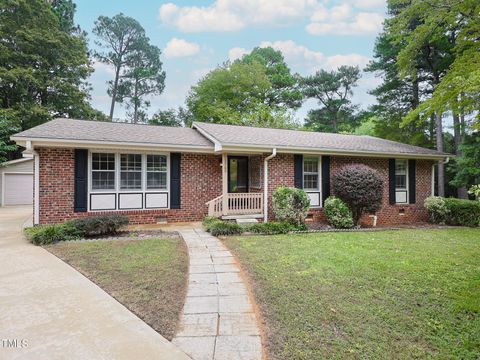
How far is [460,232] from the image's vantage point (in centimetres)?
885

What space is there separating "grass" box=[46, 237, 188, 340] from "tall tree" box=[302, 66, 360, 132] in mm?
26028

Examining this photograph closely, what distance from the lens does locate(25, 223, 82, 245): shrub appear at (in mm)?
6512

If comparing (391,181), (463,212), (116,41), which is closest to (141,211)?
(391,181)

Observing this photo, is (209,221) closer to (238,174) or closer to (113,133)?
(238,174)

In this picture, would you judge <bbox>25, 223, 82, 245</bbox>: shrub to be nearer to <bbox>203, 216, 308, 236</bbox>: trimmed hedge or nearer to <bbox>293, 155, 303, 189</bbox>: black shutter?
<bbox>203, 216, 308, 236</bbox>: trimmed hedge

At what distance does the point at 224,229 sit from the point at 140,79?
26052mm

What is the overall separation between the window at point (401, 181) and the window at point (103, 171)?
11053 millimetres

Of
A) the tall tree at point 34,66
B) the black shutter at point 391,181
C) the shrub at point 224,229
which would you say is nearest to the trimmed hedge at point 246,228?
the shrub at point 224,229

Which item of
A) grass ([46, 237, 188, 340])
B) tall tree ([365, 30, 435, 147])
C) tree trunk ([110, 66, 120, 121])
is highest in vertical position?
tree trunk ([110, 66, 120, 121])

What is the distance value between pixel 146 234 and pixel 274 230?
3.72m

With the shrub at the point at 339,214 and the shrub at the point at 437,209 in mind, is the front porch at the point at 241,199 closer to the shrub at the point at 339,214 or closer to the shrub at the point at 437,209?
the shrub at the point at 339,214

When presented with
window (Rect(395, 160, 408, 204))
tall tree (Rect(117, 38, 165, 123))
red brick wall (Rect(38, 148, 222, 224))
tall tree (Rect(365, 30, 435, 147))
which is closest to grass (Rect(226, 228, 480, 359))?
red brick wall (Rect(38, 148, 222, 224))

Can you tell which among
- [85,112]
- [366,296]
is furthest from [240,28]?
[366,296]

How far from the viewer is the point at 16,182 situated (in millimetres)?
15875
